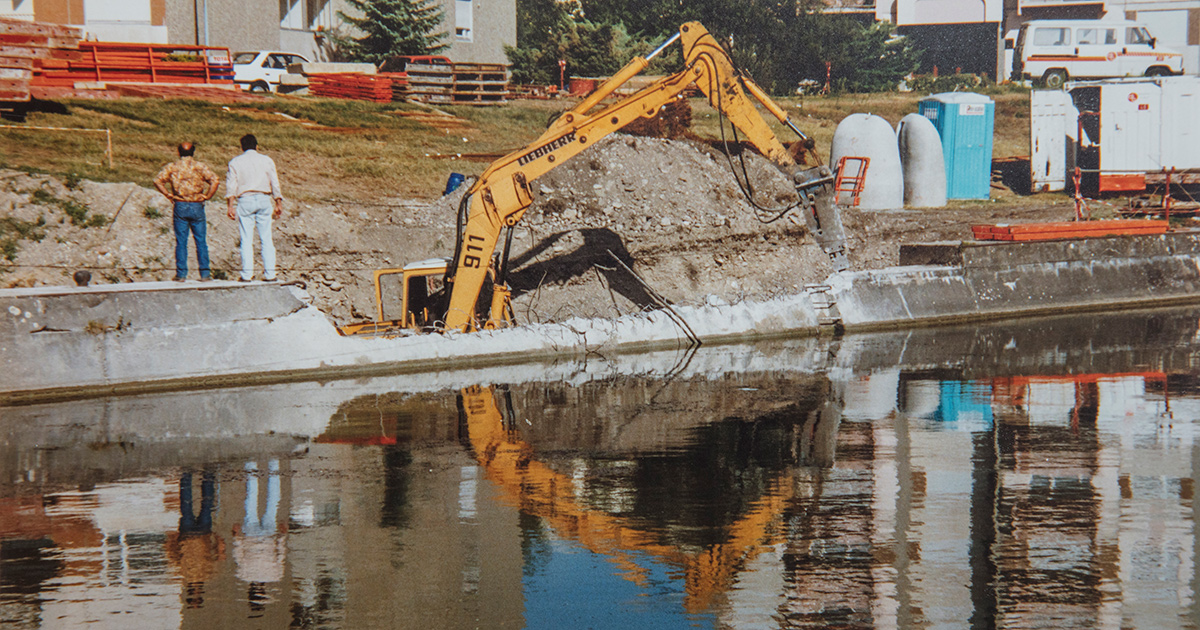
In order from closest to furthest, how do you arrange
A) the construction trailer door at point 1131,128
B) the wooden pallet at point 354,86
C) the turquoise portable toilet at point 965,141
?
the turquoise portable toilet at point 965,141
the construction trailer door at point 1131,128
the wooden pallet at point 354,86

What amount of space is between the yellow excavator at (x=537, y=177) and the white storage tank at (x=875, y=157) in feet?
34.1

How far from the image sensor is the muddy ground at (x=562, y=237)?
1834 cm

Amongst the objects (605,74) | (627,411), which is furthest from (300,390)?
(605,74)

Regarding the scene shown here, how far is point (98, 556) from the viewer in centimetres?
790

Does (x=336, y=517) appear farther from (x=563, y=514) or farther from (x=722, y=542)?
(x=722, y=542)

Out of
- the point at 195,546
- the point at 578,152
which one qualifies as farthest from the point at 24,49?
the point at 195,546

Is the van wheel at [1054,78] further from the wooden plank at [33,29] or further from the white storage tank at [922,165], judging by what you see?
the wooden plank at [33,29]

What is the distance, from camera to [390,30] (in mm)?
40688

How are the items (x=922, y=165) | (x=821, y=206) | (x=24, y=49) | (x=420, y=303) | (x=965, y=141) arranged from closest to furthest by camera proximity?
(x=420, y=303) < (x=821, y=206) < (x=24, y=49) < (x=922, y=165) < (x=965, y=141)

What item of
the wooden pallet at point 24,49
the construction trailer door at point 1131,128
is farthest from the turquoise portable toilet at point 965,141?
the wooden pallet at point 24,49

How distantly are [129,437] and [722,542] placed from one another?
6807mm

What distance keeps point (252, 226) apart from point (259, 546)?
8.31 m

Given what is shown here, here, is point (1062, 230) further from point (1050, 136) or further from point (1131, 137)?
point (1131, 137)

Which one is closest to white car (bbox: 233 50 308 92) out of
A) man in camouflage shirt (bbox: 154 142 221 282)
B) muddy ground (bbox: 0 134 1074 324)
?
muddy ground (bbox: 0 134 1074 324)
